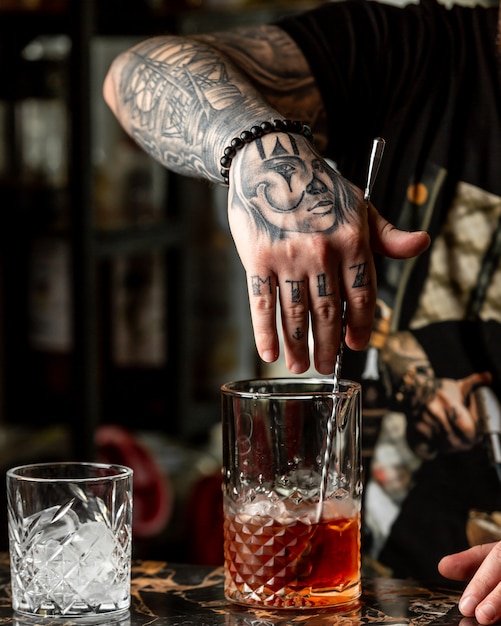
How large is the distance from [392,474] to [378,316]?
223 mm

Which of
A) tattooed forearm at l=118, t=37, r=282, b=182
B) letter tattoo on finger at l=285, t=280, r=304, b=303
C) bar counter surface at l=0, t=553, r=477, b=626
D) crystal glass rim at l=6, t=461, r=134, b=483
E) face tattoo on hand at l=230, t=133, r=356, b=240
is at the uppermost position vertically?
tattooed forearm at l=118, t=37, r=282, b=182

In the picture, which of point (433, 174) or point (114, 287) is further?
point (114, 287)

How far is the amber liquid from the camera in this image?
0.90m

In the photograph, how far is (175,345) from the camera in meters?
2.98

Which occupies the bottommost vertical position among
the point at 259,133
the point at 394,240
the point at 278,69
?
the point at 394,240

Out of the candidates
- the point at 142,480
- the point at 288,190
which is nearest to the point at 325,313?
the point at 288,190

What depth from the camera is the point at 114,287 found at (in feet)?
9.59

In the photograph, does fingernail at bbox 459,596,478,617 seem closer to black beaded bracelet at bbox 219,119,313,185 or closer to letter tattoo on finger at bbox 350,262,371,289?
letter tattoo on finger at bbox 350,262,371,289

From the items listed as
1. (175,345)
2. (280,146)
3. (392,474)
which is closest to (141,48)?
(280,146)

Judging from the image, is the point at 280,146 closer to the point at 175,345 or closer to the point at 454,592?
the point at 454,592

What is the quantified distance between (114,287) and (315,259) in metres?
2.02

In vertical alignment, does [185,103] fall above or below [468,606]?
above

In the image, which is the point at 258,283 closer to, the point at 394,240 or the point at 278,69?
the point at 394,240

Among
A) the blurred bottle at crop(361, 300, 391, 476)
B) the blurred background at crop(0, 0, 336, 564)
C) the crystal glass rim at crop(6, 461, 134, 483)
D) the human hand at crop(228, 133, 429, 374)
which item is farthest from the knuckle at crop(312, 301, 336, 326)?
the blurred background at crop(0, 0, 336, 564)
